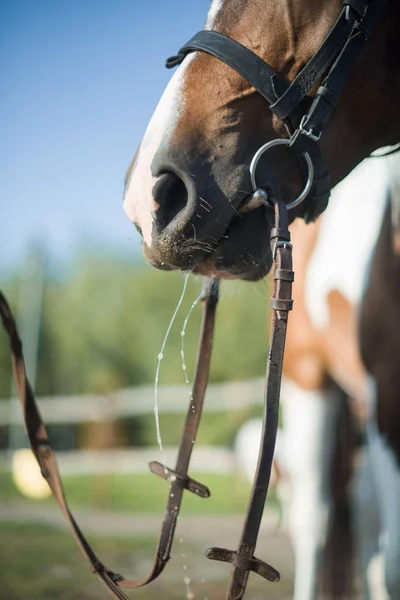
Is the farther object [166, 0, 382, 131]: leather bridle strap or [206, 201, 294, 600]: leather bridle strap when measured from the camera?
[166, 0, 382, 131]: leather bridle strap

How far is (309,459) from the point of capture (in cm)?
341

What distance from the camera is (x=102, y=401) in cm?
1006

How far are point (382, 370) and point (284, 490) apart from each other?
2.33 metres

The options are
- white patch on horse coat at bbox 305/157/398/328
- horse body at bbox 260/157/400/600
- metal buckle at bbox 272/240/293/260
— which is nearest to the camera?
metal buckle at bbox 272/240/293/260

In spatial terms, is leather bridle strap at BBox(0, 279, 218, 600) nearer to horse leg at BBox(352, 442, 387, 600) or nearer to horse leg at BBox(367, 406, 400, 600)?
horse leg at BBox(367, 406, 400, 600)

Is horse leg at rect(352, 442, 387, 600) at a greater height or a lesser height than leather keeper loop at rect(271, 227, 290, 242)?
lesser

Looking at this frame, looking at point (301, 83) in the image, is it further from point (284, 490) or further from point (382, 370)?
point (284, 490)

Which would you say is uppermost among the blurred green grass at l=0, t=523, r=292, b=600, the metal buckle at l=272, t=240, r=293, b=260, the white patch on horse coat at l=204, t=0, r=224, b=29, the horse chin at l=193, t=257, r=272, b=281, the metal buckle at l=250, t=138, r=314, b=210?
the white patch on horse coat at l=204, t=0, r=224, b=29

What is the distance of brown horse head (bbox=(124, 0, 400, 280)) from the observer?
1.45 meters

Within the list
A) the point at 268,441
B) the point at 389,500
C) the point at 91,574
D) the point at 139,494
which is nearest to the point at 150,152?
the point at 268,441

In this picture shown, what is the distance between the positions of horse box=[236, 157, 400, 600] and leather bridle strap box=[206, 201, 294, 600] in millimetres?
1196

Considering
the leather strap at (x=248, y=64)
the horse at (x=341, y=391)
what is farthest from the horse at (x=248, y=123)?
the horse at (x=341, y=391)

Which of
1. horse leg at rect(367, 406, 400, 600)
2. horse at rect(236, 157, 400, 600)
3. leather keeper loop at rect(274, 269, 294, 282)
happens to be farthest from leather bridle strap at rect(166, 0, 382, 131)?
horse leg at rect(367, 406, 400, 600)

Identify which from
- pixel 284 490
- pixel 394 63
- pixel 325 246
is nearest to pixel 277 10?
pixel 394 63
